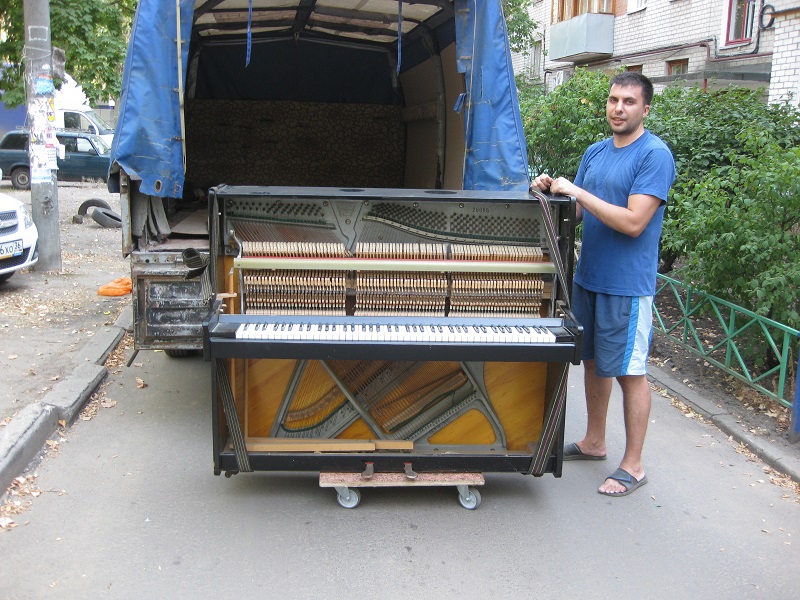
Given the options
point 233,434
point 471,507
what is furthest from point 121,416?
point 471,507

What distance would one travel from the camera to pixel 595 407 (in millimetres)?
4395

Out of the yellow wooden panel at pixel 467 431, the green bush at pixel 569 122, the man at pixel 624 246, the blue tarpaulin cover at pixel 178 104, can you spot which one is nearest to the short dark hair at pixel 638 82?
the man at pixel 624 246

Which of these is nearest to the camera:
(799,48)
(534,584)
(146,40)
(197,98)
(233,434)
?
(534,584)

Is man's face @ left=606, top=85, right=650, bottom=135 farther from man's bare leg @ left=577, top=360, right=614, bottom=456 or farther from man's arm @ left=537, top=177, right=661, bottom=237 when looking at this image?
man's bare leg @ left=577, top=360, right=614, bottom=456

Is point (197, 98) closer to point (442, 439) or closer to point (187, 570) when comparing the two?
point (442, 439)

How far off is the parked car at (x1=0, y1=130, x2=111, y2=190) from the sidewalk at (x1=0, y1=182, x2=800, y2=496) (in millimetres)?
12844

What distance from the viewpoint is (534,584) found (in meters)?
3.26

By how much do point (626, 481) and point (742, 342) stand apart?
1.92 meters

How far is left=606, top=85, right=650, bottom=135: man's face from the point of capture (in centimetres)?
387

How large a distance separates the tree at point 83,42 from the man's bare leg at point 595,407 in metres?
9.18

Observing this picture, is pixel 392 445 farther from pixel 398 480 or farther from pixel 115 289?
pixel 115 289

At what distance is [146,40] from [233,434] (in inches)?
93.7

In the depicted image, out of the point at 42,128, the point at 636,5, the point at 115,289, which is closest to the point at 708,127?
the point at 115,289

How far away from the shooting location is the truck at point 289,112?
178 inches
